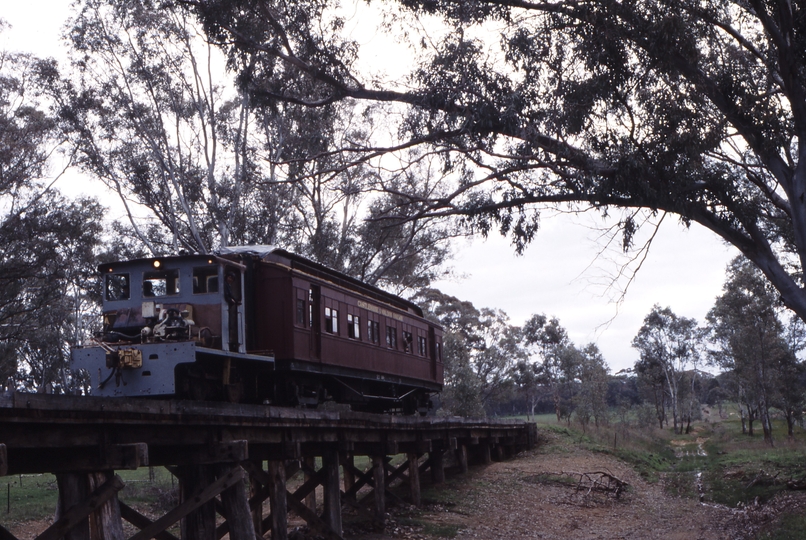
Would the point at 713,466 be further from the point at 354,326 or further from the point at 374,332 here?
the point at 354,326

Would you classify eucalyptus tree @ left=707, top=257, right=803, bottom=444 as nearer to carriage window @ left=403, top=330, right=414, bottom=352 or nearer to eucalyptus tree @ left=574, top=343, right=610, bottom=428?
eucalyptus tree @ left=574, top=343, right=610, bottom=428

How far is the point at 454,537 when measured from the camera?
1625 centimetres

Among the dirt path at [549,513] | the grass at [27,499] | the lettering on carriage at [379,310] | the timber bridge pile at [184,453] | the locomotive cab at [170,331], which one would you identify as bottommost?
the dirt path at [549,513]

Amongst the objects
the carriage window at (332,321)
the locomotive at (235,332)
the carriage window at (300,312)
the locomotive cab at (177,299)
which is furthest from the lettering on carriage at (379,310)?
the locomotive cab at (177,299)

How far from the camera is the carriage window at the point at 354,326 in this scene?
17.8 m

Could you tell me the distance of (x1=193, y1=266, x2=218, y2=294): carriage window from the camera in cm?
1374

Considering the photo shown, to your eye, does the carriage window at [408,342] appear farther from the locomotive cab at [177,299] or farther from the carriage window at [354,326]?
the locomotive cab at [177,299]

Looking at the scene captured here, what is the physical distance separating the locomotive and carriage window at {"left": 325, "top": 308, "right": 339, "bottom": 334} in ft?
0.08

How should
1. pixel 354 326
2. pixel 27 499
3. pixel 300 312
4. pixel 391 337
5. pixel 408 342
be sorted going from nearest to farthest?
1. pixel 300 312
2. pixel 354 326
3. pixel 391 337
4. pixel 408 342
5. pixel 27 499

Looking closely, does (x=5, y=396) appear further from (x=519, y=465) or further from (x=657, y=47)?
(x=519, y=465)

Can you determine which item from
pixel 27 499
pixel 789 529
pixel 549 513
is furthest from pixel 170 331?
pixel 27 499

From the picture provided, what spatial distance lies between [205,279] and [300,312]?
224 cm

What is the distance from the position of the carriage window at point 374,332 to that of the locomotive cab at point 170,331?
500 centimetres

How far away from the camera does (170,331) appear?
506 inches
